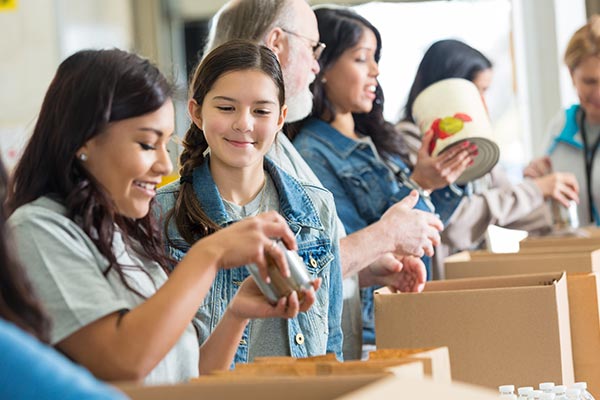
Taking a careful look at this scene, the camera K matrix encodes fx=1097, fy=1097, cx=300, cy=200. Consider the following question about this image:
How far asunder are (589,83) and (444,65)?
0.57 meters

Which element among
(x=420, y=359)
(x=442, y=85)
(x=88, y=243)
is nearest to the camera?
(x=420, y=359)

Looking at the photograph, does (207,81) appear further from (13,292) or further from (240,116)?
(13,292)

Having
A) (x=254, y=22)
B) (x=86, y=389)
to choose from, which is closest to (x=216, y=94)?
(x=254, y=22)

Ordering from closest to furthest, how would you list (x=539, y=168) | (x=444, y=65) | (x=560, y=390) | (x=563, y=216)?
(x=560, y=390) < (x=563, y=216) < (x=444, y=65) < (x=539, y=168)

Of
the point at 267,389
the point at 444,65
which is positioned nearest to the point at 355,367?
the point at 267,389

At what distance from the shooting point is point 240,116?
5.52ft

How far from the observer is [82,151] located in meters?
1.24

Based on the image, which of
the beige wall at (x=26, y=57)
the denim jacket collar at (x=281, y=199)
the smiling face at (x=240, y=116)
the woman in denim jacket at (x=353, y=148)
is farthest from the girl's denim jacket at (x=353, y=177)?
the beige wall at (x=26, y=57)

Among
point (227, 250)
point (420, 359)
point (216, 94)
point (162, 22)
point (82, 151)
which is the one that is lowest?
point (420, 359)

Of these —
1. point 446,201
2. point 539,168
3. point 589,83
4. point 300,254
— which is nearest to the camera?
point 300,254

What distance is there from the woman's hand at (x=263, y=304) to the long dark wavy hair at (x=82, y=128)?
0.19 metres

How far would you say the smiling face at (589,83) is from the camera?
3.37 meters

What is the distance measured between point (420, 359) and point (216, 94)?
2.41 ft

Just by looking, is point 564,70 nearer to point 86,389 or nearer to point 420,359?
point 420,359
